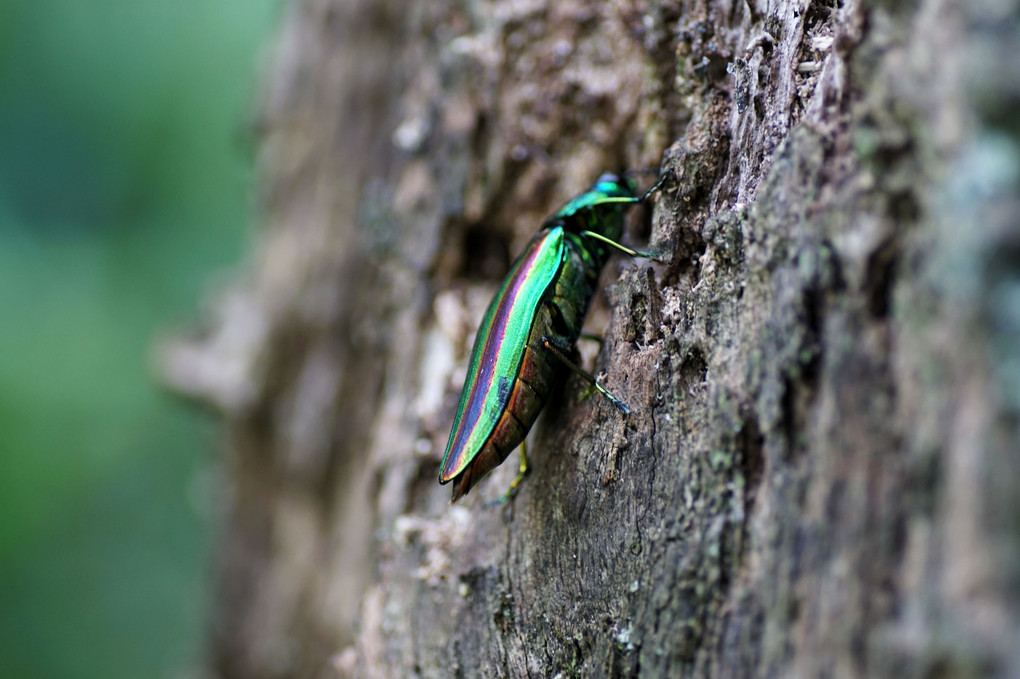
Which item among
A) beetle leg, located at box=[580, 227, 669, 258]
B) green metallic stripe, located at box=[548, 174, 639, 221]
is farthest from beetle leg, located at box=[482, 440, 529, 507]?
green metallic stripe, located at box=[548, 174, 639, 221]

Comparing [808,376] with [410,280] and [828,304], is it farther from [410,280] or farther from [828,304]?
[410,280]

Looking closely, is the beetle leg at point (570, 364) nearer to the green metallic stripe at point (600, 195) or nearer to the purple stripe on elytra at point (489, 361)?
the purple stripe on elytra at point (489, 361)

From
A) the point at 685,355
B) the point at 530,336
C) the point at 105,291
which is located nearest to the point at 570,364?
the point at 530,336

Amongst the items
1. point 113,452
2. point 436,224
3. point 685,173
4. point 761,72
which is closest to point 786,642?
point 685,173

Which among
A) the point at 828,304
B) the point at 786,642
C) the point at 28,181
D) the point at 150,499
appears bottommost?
the point at 150,499

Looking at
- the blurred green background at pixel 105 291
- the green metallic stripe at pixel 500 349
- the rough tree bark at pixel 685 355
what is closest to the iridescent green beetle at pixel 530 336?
the green metallic stripe at pixel 500 349

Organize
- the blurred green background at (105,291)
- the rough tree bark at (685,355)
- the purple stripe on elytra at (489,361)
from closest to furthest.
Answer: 1. the rough tree bark at (685,355)
2. the purple stripe on elytra at (489,361)
3. the blurred green background at (105,291)
